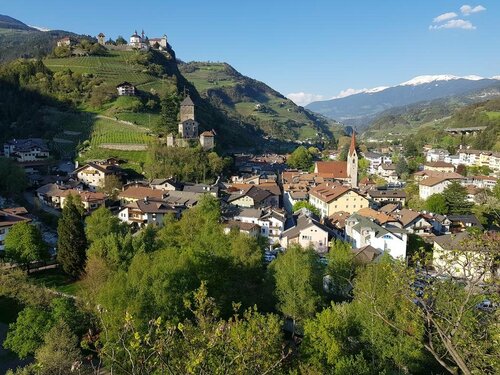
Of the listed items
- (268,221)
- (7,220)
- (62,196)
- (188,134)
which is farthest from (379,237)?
(188,134)

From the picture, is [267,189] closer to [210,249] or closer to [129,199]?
[129,199]

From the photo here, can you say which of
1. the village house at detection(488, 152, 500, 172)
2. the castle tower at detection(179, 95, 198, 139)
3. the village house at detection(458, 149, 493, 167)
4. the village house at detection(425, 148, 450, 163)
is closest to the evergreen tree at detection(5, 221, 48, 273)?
the castle tower at detection(179, 95, 198, 139)

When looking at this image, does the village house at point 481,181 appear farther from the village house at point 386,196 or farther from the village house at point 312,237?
the village house at point 312,237

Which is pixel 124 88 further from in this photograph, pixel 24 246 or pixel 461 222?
pixel 461 222

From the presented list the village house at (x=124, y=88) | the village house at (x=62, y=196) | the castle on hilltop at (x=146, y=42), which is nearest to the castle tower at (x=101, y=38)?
the castle on hilltop at (x=146, y=42)

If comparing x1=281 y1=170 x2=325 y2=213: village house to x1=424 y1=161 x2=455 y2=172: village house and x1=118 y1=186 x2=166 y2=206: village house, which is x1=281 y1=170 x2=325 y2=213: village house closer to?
x1=118 y1=186 x2=166 y2=206: village house

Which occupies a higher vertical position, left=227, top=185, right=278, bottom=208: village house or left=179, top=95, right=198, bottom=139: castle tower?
left=179, top=95, right=198, bottom=139: castle tower

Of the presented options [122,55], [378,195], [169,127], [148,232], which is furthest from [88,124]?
A: [378,195]
